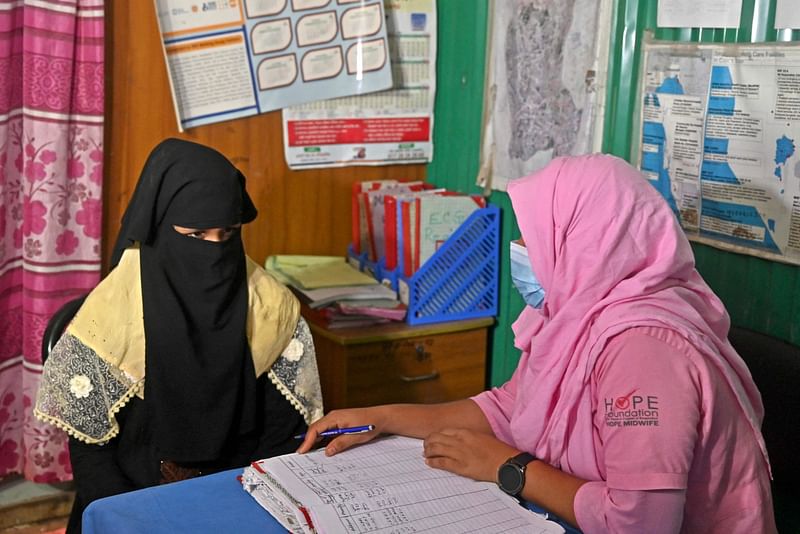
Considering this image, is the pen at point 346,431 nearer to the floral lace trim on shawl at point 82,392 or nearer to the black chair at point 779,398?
the floral lace trim on shawl at point 82,392

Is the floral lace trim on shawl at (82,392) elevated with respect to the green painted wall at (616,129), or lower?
lower

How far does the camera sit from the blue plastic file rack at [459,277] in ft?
9.07

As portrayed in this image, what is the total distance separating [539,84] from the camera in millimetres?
2650

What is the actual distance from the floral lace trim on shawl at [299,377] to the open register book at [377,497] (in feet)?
1.49

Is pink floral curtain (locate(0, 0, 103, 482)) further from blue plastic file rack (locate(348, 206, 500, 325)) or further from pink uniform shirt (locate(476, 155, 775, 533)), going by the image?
pink uniform shirt (locate(476, 155, 775, 533))

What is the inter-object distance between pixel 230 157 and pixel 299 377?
1.14 metres

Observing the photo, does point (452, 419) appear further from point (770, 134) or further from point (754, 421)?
point (770, 134)

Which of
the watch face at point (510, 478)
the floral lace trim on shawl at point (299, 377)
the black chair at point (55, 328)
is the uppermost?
the black chair at point (55, 328)

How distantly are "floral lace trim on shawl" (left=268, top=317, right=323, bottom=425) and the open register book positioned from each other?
46 centimetres

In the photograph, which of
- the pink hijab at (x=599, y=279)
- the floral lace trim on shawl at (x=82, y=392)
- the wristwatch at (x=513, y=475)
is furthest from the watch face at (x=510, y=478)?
the floral lace trim on shawl at (x=82, y=392)

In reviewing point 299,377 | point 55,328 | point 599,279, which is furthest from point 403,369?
point 599,279

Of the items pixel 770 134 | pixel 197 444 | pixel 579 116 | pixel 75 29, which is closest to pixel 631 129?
pixel 579 116

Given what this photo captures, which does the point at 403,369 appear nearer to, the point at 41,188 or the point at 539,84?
the point at 539,84

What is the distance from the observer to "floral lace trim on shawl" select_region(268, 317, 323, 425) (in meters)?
1.93
